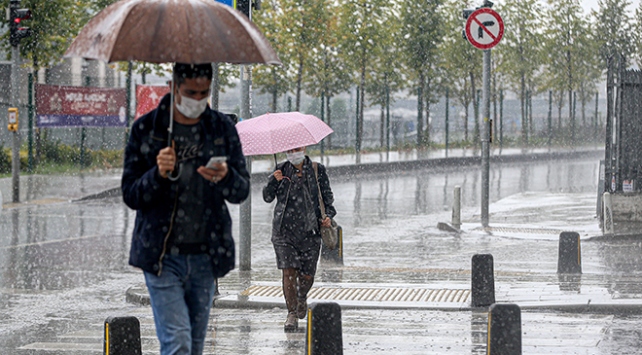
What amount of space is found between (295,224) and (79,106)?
20.8 m

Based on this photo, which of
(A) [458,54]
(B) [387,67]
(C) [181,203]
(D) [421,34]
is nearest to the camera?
(C) [181,203]

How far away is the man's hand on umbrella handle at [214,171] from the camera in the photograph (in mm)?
5086

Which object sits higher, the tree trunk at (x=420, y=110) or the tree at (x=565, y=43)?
the tree at (x=565, y=43)

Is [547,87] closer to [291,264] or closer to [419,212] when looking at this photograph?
[419,212]

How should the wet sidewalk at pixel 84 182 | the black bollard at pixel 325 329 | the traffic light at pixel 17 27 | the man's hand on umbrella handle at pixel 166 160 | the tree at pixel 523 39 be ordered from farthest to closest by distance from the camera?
1. the tree at pixel 523 39
2. the wet sidewalk at pixel 84 182
3. the traffic light at pixel 17 27
4. the black bollard at pixel 325 329
5. the man's hand on umbrella handle at pixel 166 160

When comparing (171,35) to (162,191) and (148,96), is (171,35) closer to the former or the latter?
(162,191)

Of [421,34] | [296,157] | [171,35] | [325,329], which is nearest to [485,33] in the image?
[296,157]

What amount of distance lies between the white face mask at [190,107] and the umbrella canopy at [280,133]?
4.12 meters

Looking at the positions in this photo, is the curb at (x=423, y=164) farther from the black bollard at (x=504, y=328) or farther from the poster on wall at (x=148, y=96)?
the black bollard at (x=504, y=328)

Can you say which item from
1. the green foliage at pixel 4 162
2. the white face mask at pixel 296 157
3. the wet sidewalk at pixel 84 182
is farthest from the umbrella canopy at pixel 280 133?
the green foliage at pixel 4 162

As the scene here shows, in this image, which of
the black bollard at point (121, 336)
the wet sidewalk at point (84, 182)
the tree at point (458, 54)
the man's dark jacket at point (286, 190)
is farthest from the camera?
the tree at point (458, 54)

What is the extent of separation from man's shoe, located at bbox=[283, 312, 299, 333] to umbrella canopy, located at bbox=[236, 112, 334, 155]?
1.47m

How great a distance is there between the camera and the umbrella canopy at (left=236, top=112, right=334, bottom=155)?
9.55m

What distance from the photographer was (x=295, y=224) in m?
9.64
